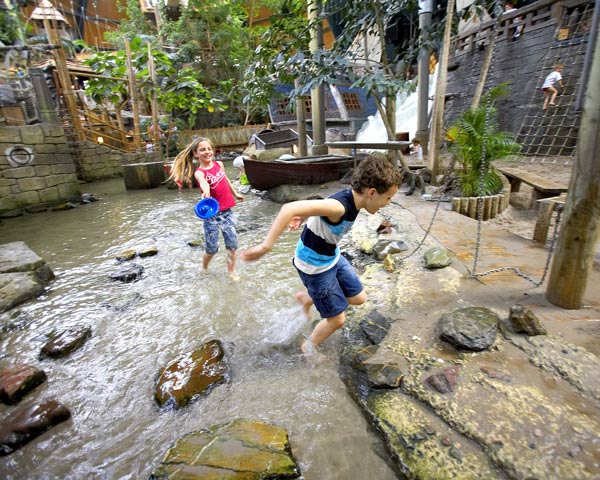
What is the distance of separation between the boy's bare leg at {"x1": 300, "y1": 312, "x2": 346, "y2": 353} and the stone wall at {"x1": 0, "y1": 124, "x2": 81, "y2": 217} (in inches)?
336

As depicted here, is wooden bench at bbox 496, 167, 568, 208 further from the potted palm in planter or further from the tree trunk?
the tree trunk

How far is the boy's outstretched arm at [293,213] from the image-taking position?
1.95 metres

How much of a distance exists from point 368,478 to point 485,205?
4856 mm

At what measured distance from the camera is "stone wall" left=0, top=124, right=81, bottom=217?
7.65 metres

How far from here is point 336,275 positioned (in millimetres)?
2449

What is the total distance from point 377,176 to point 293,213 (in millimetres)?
545

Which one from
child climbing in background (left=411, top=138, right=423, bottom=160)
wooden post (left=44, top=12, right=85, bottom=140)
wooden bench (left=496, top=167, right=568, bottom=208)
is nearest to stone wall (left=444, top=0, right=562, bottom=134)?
child climbing in background (left=411, top=138, right=423, bottom=160)

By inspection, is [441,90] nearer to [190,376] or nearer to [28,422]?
[190,376]

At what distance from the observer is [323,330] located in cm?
250

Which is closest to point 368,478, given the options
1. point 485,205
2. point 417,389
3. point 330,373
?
point 417,389

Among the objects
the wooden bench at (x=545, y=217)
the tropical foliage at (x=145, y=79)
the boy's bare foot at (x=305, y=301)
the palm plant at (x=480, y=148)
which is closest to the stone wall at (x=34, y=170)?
the tropical foliage at (x=145, y=79)

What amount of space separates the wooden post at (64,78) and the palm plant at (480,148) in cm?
1174

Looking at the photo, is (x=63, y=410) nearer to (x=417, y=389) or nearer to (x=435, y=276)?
(x=417, y=389)

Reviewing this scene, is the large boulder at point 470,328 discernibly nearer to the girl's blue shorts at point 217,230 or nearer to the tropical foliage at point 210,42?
the girl's blue shorts at point 217,230
